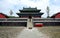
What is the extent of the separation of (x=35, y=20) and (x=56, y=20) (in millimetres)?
4760

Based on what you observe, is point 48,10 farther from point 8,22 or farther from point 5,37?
point 5,37

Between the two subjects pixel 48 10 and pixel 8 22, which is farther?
pixel 48 10

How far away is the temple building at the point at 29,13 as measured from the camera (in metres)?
52.0

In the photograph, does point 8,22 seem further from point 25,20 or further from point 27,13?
point 27,13

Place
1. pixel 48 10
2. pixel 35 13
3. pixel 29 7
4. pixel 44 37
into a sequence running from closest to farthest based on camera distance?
pixel 44 37 → pixel 35 13 → pixel 29 7 → pixel 48 10

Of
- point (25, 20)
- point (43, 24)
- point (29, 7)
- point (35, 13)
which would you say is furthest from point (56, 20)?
point (29, 7)

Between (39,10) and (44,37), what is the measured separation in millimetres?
37014

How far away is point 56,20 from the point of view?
35.8 meters

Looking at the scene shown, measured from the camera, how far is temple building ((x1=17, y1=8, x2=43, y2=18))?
52.0 m

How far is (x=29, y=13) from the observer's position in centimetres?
5325

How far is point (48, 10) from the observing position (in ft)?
252

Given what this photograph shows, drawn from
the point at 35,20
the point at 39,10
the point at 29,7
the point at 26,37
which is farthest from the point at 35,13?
the point at 26,37

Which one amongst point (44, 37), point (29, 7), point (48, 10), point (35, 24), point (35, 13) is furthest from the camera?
point (48, 10)

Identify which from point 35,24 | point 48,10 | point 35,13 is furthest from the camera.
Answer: point 48,10
